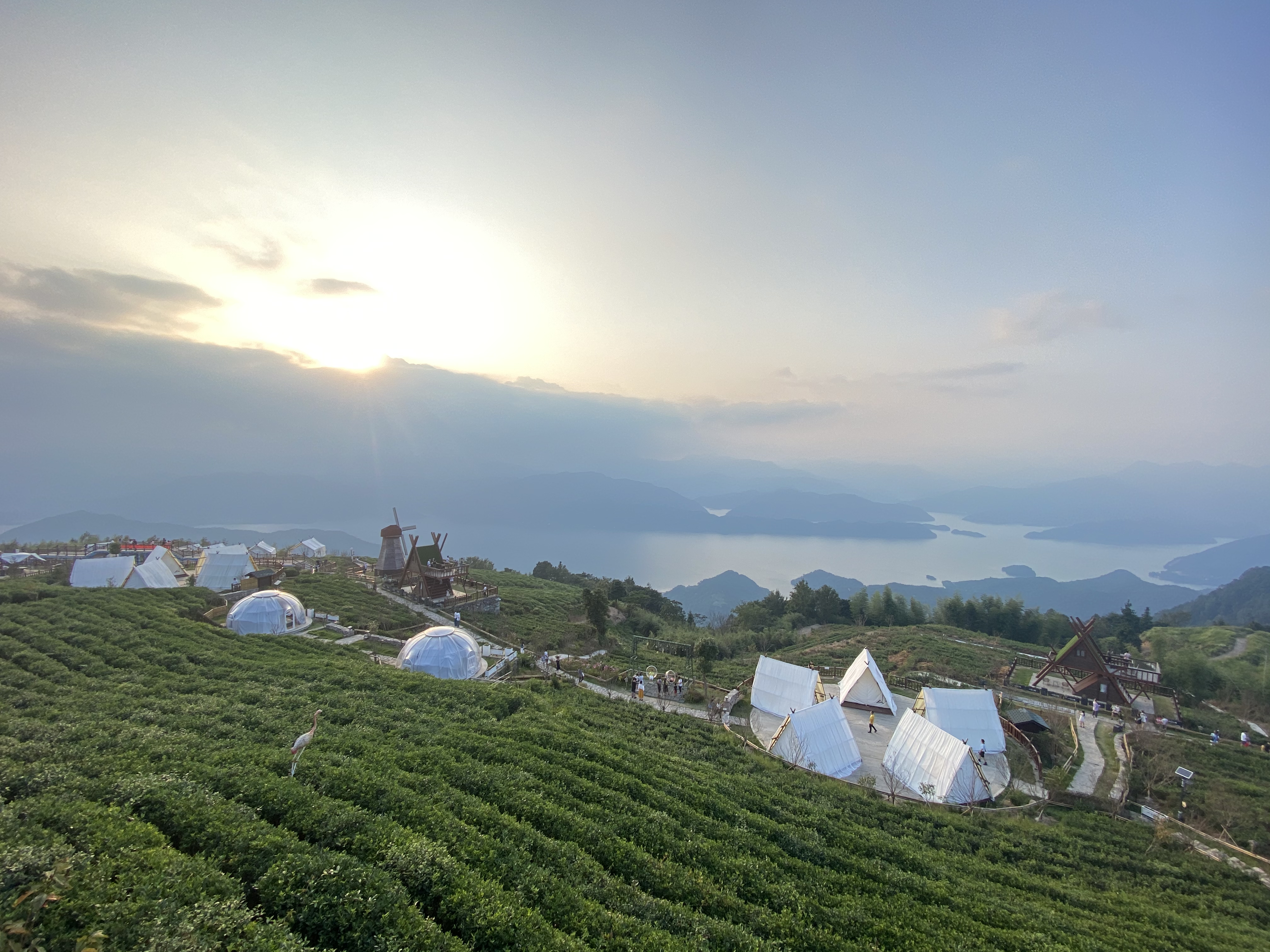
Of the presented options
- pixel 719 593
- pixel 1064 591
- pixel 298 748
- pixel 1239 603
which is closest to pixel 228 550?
pixel 298 748

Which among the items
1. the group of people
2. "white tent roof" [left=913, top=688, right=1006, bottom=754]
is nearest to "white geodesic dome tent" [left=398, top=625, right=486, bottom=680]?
the group of people

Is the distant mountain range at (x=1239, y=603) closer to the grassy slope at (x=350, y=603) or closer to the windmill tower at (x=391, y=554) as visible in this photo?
the grassy slope at (x=350, y=603)

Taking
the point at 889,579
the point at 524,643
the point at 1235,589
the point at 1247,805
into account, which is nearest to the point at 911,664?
the point at 1247,805

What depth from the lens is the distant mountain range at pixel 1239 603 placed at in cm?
8900

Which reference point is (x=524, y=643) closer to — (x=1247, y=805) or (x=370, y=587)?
(x=370, y=587)

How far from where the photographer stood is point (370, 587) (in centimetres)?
3956

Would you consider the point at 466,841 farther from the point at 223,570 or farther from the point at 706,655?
the point at 223,570

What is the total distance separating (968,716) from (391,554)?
41619 mm

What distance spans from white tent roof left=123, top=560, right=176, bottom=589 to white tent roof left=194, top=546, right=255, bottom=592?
191 centimetres

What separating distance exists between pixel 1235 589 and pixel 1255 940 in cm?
14744

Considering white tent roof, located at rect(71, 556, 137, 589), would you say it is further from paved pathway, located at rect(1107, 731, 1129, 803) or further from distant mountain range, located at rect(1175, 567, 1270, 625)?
distant mountain range, located at rect(1175, 567, 1270, 625)

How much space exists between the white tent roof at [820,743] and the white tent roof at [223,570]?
40.2m

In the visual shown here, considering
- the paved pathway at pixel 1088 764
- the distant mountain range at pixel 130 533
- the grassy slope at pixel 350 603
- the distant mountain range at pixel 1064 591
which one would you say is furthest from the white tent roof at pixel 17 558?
the distant mountain range at pixel 1064 591

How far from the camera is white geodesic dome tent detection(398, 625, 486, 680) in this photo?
2244cm
